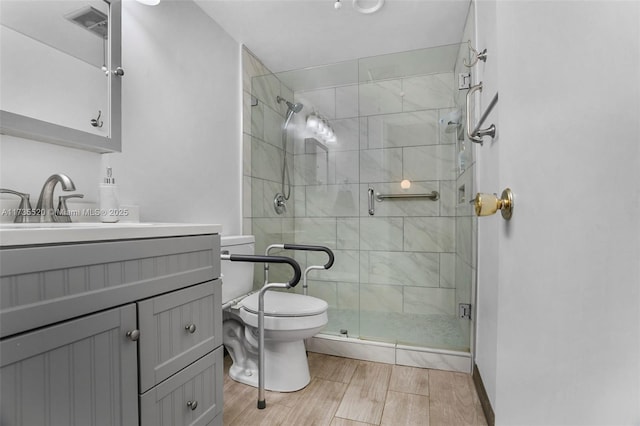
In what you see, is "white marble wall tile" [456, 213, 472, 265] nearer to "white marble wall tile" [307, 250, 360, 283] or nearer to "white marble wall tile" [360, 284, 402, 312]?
"white marble wall tile" [360, 284, 402, 312]

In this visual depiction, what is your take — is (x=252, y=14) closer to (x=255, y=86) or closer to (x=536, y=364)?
(x=255, y=86)

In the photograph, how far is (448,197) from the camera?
7.89 feet

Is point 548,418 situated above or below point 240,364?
above

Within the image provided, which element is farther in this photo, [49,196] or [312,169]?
[312,169]

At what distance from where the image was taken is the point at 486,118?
60.1 inches

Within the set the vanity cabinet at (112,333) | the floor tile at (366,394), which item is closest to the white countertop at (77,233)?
the vanity cabinet at (112,333)

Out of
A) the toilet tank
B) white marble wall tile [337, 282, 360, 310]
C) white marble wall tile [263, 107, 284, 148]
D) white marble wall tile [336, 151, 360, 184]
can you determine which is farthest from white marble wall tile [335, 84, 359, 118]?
white marble wall tile [337, 282, 360, 310]

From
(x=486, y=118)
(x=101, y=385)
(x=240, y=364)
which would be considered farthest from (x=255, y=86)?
(x=101, y=385)

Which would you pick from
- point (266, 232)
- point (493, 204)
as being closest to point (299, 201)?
point (266, 232)

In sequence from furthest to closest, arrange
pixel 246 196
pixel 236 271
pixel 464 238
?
pixel 246 196, pixel 464 238, pixel 236 271

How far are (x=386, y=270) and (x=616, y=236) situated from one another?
2.40m

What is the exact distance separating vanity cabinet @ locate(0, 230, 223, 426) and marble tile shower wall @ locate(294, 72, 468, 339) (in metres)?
1.52

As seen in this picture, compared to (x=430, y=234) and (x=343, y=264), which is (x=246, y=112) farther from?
(x=430, y=234)

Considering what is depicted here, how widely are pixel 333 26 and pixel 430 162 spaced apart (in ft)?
3.95
